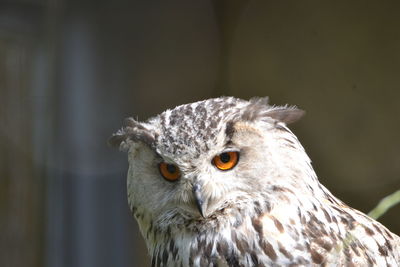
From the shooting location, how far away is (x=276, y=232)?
2191mm

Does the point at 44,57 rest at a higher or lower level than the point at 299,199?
higher

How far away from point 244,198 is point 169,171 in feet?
0.72

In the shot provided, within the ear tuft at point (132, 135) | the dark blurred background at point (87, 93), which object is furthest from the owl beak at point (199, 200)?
the dark blurred background at point (87, 93)

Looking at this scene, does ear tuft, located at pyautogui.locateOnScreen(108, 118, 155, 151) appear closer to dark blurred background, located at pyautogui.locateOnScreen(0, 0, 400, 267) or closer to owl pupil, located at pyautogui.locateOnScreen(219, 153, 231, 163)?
owl pupil, located at pyautogui.locateOnScreen(219, 153, 231, 163)

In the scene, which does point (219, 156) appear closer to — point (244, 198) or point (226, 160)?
point (226, 160)

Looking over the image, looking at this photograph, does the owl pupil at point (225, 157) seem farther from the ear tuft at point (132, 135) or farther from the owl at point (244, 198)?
the ear tuft at point (132, 135)

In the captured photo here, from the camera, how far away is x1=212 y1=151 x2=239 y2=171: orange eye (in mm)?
2258

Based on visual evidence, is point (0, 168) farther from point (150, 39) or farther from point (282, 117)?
point (282, 117)

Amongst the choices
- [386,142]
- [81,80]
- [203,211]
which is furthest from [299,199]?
[81,80]

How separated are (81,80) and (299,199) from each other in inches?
103

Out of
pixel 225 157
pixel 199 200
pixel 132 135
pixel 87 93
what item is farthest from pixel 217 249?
pixel 87 93

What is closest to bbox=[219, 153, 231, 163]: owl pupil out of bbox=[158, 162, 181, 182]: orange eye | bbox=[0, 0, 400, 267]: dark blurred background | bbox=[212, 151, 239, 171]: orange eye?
bbox=[212, 151, 239, 171]: orange eye

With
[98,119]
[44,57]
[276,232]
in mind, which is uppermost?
[44,57]

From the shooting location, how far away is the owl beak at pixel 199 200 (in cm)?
222
